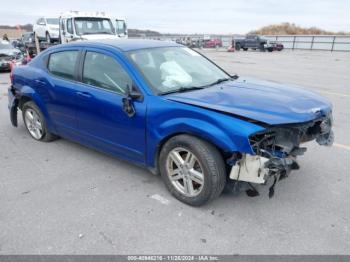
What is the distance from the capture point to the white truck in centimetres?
1611

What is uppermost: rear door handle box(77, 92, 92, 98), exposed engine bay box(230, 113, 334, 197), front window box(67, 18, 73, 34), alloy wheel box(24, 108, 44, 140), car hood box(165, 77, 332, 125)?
front window box(67, 18, 73, 34)

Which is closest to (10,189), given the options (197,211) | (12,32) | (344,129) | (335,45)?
(197,211)

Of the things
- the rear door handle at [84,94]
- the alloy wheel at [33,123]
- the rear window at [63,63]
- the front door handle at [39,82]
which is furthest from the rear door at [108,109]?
the alloy wheel at [33,123]

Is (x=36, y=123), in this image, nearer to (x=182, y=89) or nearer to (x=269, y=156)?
(x=182, y=89)

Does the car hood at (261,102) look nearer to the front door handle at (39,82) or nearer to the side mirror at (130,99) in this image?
the side mirror at (130,99)

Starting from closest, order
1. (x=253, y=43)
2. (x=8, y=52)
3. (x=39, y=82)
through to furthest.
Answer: (x=39, y=82) < (x=8, y=52) < (x=253, y=43)

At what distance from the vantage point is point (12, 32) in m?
58.4

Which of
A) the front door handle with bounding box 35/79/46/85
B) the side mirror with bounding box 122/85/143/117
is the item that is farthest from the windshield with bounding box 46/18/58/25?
the side mirror with bounding box 122/85/143/117

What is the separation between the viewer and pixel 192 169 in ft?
11.2

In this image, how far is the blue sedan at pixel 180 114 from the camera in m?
3.10

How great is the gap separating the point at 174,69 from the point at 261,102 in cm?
124

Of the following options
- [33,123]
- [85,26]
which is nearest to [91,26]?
[85,26]

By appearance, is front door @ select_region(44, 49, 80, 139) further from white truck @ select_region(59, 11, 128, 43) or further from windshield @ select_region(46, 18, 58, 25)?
windshield @ select_region(46, 18, 58, 25)

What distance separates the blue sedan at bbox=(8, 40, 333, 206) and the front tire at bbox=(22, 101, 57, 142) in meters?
0.31
